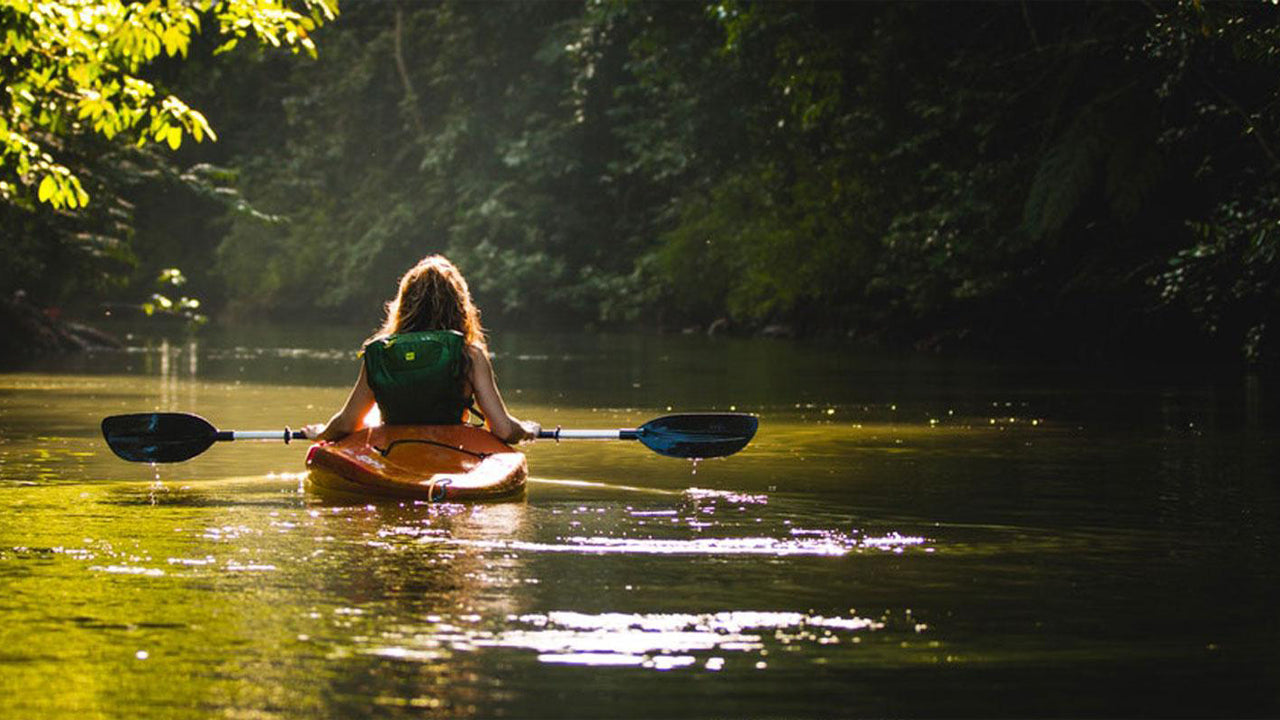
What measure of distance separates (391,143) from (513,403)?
49931 mm

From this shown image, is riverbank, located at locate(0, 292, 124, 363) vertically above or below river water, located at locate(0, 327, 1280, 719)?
above

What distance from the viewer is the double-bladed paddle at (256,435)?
1182cm

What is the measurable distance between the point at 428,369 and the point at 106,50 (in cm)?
427

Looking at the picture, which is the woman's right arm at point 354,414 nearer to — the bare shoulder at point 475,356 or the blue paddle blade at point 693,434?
the bare shoulder at point 475,356

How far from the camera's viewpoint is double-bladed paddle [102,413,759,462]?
1182cm

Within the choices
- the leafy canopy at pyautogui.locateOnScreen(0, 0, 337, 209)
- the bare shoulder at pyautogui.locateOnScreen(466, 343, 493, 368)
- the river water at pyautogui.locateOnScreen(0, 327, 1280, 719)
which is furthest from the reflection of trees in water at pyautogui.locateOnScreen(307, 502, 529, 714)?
the leafy canopy at pyautogui.locateOnScreen(0, 0, 337, 209)

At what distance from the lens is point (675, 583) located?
7730mm

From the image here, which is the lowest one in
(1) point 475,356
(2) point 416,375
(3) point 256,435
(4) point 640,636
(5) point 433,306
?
(4) point 640,636

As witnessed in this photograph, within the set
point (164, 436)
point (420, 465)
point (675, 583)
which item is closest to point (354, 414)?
point (420, 465)

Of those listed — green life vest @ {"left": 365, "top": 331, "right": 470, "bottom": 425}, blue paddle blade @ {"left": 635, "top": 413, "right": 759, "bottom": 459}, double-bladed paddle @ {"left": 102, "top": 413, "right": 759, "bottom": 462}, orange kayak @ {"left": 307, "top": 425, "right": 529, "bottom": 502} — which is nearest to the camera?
orange kayak @ {"left": 307, "top": 425, "right": 529, "bottom": 502}

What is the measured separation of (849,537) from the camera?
30.2ft

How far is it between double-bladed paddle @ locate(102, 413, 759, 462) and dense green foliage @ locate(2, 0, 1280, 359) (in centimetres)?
401

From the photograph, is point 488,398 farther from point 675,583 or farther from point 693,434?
point 675,583

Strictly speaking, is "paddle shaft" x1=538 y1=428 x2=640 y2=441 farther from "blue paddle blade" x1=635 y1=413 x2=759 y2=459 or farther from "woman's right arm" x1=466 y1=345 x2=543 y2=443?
"woman's right arm" x1=466 y1=345 x2=543 y2=443
